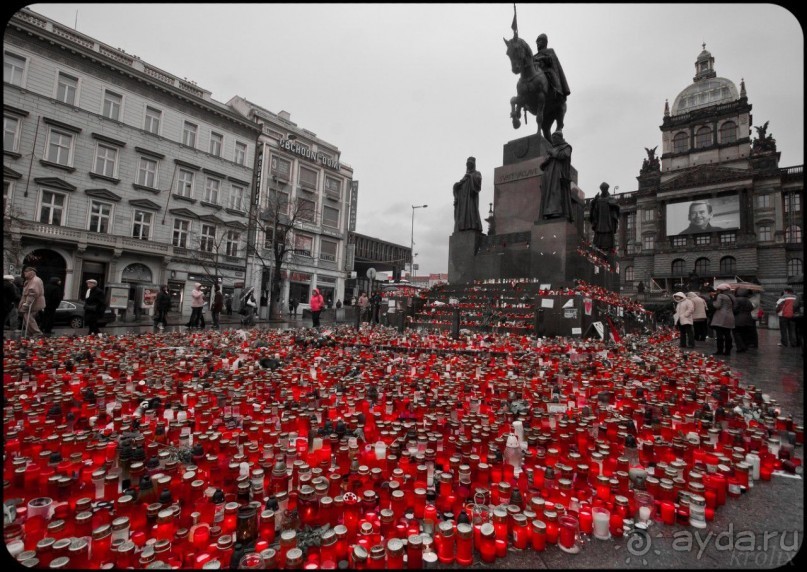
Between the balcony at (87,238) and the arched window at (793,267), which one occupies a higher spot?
the arched window at (793,267)

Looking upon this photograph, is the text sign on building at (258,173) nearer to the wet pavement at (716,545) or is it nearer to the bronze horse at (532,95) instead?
the bronze horse at (532,95)

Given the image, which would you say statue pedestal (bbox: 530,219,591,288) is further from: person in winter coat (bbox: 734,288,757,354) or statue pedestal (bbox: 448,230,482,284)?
person in winter coat (bbox: 734,288,757,354)

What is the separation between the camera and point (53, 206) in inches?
959

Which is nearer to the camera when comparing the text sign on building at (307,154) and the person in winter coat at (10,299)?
the person in winter coat at (10,299)

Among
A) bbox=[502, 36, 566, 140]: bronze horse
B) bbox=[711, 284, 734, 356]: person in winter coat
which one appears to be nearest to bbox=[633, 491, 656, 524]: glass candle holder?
bbox=[711, 284, 734, 356]: person in winter coat

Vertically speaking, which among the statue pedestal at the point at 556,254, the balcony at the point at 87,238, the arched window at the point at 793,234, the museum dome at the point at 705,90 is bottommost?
the statue pedestal at the point at 556,254

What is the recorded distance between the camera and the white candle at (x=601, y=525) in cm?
212

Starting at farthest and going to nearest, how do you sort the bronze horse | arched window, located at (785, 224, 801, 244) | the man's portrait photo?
the man's portrait photo, arched window, located at (785, 224, 801, 244), the bronze horse

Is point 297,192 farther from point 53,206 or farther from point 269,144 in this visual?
point 53,206

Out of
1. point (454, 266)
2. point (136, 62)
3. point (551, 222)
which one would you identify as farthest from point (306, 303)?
point (551, 222)

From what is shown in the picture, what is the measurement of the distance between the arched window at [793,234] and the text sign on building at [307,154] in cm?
5426

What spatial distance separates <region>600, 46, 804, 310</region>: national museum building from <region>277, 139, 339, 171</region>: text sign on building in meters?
42.8

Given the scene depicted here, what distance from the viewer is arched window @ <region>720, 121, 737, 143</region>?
53.5 m

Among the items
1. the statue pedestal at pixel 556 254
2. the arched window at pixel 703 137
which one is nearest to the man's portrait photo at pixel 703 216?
the arched window at pixel 703 137
